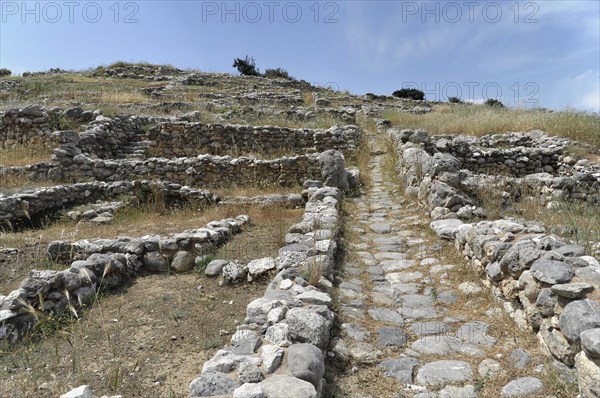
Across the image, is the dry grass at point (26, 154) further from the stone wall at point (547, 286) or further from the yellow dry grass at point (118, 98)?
the stone wall at point (547, 286)

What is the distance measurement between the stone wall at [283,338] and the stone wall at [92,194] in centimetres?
510

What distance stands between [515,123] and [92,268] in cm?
1621

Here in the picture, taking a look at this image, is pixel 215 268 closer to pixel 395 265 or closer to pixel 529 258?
pixel 395 265

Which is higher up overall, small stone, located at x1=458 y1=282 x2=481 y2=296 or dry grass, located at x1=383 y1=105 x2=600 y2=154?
dry grass, located at x1=383 y1=105 x2=600 y2=154

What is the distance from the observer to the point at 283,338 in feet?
10.6

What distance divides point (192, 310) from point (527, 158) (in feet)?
40.3

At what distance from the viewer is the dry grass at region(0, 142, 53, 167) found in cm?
1277

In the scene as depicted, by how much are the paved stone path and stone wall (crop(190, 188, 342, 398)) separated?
0.37m

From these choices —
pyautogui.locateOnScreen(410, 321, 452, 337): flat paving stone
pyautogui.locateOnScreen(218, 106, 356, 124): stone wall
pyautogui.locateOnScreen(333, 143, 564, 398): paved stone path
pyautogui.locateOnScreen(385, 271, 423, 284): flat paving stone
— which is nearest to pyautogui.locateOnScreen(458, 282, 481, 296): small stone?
pyautogui.locateOnScreen(333, 143, 564, 398): paved stone path

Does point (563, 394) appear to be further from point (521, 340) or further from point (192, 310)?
point (192, 310)

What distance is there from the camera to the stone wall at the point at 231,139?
47.9 ft

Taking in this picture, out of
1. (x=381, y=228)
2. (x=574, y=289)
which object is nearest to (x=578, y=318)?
(x=574, y=289)

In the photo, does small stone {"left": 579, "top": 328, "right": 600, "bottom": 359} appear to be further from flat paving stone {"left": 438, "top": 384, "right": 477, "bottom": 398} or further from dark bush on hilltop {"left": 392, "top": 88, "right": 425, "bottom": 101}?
dark bush on hilltop {"left": 392, "top": 88, "right": 425, "bottom": 101}

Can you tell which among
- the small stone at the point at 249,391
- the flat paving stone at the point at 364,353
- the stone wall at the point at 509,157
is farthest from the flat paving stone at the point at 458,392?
the stone wall at the point at 509,157
